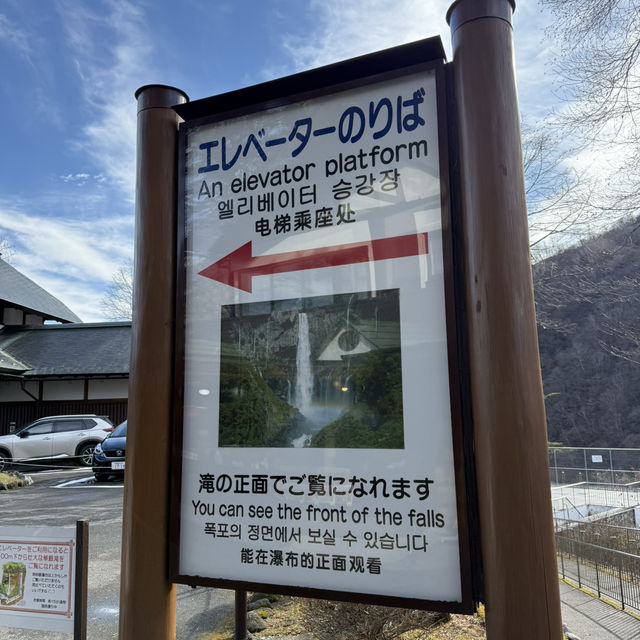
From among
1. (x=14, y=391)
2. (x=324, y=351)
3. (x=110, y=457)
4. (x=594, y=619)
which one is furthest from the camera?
(x=14, y=391)

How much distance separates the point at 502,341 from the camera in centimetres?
171

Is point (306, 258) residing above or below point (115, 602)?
above

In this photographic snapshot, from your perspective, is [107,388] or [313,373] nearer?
Answer: [313,373]

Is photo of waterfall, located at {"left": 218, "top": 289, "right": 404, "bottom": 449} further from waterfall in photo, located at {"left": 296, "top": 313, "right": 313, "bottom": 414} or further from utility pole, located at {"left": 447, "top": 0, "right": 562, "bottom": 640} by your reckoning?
utility pole, located at {"left": 447, "top": 0, "right": 562, "bottom": 640}

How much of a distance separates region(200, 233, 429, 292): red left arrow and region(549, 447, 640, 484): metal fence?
50.9 feet

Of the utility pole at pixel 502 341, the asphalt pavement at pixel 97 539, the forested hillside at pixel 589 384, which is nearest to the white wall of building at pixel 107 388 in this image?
the asphalt pavement at pixel 97 539

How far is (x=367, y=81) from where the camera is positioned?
2066 millimetres

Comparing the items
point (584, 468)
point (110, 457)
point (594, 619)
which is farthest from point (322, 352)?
point (584, 468)

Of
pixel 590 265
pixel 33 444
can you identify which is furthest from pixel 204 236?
pixel 33 444

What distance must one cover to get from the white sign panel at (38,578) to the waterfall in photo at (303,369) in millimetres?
1530

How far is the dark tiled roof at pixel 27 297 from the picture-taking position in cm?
2412

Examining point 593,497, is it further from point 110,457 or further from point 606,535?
point 110,457

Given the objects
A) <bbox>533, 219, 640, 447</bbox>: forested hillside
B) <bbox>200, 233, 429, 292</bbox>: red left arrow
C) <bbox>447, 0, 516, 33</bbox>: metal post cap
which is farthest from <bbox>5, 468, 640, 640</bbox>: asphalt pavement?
<bbox>533, 219, 640, 447</bbox>: forested hillside

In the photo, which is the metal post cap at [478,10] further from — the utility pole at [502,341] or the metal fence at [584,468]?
the metal fence at [584,468]
